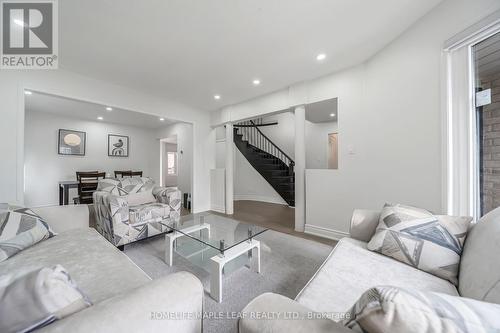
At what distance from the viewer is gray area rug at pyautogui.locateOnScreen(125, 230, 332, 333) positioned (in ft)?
4.76

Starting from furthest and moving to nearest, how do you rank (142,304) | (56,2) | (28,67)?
(28,67), (56,2), (142,304)

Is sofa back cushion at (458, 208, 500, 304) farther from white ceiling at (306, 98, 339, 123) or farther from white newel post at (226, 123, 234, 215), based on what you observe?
white newel post at (226, 123, 234, 215)

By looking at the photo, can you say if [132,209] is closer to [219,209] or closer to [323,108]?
[219,209]

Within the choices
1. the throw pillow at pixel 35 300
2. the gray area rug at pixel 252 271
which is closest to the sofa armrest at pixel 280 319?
the throw pillow at pixel 35 300

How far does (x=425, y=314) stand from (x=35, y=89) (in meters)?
3.88

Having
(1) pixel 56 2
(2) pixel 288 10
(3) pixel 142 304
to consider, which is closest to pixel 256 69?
(2) pixel 288 10

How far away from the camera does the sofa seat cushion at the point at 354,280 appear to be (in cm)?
89

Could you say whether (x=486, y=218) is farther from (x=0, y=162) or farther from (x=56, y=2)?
(x=0, y=162)

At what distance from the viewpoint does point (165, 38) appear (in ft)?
6.43

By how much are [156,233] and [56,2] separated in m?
2.53

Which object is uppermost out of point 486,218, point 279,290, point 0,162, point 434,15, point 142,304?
point 434,15

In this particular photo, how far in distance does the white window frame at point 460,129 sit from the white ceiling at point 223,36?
505 mm

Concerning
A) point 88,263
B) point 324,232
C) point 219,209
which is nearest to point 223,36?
point 88,263

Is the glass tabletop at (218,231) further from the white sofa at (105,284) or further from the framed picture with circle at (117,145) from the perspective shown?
the framed picture with circle at (117,145)
